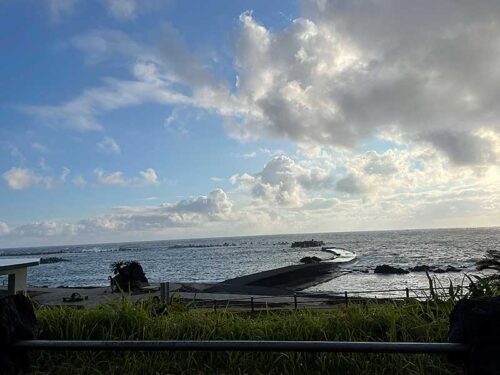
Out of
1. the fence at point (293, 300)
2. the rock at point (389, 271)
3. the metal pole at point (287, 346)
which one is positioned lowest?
the rock at point (389, 271)

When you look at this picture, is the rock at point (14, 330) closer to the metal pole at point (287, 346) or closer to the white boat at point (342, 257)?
the metal pole at point (287, 346)

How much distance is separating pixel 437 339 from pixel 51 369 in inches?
167

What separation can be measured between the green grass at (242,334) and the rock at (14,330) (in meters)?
0.34

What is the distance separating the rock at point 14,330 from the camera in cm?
445

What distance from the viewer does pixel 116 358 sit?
5070 mm

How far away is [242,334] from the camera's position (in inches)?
218

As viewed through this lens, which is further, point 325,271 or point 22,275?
point 325,271

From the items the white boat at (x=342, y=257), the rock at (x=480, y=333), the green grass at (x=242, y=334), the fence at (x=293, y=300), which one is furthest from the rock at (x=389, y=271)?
the rock at (x=480, y=333)

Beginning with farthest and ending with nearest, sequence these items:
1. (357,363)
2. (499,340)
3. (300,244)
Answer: (300,244) → (357,363) → (499,340)

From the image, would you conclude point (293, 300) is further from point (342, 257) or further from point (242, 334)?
point (342, 257)

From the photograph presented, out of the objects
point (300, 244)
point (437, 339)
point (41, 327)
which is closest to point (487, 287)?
point (437, 339)

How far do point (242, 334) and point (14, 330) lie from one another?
8.17ft

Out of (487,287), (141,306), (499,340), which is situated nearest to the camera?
(499,340)

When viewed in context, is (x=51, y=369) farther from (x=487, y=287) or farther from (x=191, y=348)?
(x=487, y=287)
